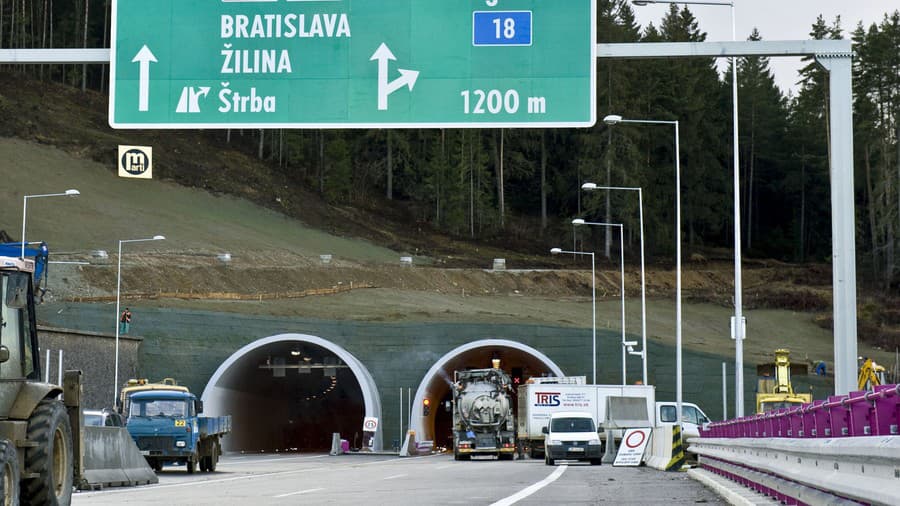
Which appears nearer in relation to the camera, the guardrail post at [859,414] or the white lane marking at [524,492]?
the guardrail post at [859,414]

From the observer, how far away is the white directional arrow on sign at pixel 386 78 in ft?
68.9

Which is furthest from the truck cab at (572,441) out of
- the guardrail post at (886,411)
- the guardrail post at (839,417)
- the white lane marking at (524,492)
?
the guardrail post at (886,411)

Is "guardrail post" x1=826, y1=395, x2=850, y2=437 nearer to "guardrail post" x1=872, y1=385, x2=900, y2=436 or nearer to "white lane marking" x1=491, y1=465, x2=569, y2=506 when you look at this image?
"guardrail post" x1=872, y1=385, x2=900, y2=436

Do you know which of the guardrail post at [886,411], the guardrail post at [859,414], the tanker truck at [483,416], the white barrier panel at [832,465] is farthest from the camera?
the tanker truck at [483,416]

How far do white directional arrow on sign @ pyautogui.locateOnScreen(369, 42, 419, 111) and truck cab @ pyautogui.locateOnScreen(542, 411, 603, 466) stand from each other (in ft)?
83.0

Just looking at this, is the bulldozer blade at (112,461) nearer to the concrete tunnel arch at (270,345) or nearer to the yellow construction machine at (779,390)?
the yellow construction machine at (779,390)

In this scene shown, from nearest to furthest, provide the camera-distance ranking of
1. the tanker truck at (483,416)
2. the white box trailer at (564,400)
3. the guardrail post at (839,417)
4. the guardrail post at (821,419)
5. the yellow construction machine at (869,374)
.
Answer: the guardrail post at (839,417)
the guardrail post at (821,419)
the yellow construction machine at (869,374)
the tanker truck at (483,416)
the white box trailer at (564,400)

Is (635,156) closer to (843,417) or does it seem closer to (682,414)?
(682,414)

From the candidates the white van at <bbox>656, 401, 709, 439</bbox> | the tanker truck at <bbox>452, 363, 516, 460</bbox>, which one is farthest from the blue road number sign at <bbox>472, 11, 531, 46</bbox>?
the tanker truck at <bbox>452, 363, 516, 460</bbox>

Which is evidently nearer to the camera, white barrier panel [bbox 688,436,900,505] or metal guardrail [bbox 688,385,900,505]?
white barrier panel [bbox 688,436,900,505]

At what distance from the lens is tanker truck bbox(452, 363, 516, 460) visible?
54.5 metres

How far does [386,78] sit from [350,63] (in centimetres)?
60

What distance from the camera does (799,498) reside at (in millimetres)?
13820

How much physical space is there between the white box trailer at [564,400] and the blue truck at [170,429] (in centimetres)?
2105
